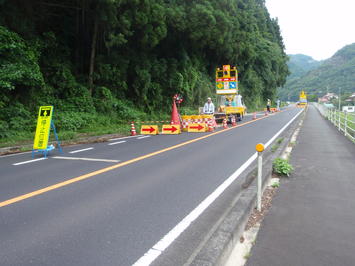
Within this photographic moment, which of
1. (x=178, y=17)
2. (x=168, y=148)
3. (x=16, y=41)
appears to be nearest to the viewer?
(x=168, y=148)

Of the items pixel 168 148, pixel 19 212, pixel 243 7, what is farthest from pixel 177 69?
pixel 243 7

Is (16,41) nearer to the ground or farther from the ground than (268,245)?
farther from the ground

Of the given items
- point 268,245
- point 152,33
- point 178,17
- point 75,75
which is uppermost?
point 178,17

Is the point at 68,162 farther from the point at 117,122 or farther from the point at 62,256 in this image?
the point at 117,122

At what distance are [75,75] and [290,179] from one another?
54.9ft

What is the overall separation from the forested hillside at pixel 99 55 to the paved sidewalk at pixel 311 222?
11.6m

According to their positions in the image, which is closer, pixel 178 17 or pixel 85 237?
pixel 85 237

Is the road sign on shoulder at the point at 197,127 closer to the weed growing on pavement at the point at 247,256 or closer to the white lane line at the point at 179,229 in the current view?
the white lane line at the point at 179,229

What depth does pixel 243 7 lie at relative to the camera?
46969 mm

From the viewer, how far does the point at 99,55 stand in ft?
66.0

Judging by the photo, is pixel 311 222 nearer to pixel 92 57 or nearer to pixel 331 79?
pixel 92 57

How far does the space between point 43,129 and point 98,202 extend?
5.74m

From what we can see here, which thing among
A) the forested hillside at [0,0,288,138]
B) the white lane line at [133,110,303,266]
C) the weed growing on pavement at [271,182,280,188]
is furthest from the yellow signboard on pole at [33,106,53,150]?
the weed growing on pavement at [271,182,280,188]

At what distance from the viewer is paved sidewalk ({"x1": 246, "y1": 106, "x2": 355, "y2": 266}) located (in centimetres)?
325
